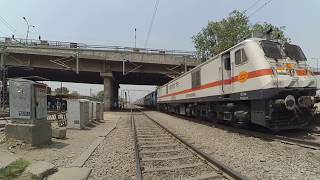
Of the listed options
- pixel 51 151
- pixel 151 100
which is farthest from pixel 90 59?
pixel 51 151

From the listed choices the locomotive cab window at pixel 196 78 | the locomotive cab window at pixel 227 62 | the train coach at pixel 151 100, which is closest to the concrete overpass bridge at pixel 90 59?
the train coach at pixel 151 100

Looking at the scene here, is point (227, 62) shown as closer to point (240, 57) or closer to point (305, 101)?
point (240, 57)

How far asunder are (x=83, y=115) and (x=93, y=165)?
34.4ft

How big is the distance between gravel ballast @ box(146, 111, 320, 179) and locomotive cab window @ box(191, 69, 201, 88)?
8220 mm

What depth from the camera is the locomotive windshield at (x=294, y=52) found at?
43.8 ft

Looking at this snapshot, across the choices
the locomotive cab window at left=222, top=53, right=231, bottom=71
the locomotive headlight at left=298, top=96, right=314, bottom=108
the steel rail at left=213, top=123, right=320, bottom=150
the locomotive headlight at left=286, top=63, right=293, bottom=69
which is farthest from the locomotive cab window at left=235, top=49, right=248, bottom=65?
the steel rail at left=213, top=123, right=320, bottom=150

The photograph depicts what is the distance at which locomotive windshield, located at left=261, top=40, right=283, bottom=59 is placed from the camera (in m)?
12.8

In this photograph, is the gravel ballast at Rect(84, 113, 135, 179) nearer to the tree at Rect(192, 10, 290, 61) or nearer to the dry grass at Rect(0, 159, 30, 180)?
the dry grass at Rect(0, 159, 30, 180)

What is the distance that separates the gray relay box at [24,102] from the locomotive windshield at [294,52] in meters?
8.61

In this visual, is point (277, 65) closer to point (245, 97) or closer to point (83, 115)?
point (245, 97)

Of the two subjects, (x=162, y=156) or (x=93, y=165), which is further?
(x=162, y=156)

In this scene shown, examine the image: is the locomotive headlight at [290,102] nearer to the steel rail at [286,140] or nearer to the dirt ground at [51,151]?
the steel rail at [286,140]

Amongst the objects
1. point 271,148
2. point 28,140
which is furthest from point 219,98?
point 28,140

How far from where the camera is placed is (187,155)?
31.1 feet
